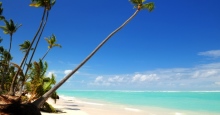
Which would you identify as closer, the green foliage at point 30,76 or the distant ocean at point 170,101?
the green foliage at point 30,76

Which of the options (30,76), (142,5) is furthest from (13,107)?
(142,5)

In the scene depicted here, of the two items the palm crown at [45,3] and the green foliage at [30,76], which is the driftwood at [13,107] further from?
the palm crown at [45,3]

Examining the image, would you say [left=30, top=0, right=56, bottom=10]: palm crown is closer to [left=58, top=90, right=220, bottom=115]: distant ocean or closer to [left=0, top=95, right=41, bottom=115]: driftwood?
[left=0, top=95, right=41, bottom=115]: driftwood

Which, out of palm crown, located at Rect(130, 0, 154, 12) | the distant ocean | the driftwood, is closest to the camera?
the driftwood

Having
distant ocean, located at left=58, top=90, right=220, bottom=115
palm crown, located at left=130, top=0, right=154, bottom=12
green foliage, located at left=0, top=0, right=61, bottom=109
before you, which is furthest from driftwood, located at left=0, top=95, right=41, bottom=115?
distant ocean, located at left=58, top=90, right=220, bottom=115

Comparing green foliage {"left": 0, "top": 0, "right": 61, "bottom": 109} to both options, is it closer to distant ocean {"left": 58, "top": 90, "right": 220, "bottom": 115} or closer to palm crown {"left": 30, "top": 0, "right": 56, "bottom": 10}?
palm crown {"left": 30, "top": 0, "right": 56, "bottom": 10}

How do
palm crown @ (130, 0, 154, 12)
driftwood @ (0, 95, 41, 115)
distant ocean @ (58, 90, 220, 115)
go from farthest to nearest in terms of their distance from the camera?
1. distant ocean @ (58, 90, 220, 115)
2. palm crown @ (130, 0, 154, 12)
3. driftwood @ (0, 95, 41, 115)

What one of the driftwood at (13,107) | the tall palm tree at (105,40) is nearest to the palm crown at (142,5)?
the tall palm tree at (105,40)

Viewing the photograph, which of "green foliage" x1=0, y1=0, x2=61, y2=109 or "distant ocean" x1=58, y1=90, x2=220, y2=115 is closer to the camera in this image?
"green foliage" x1=0, y1=0, x2=61, y2=109

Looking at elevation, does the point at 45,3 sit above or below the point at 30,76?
above

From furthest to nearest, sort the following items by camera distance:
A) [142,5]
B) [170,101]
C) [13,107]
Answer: [170,101] < [142,5] < [13,107]

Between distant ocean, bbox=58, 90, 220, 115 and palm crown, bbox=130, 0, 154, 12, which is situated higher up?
palm crown, bbox=130, 0, 154, 12

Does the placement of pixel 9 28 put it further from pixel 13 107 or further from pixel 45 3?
pixel 13 107

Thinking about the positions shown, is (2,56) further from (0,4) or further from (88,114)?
(88,114)
